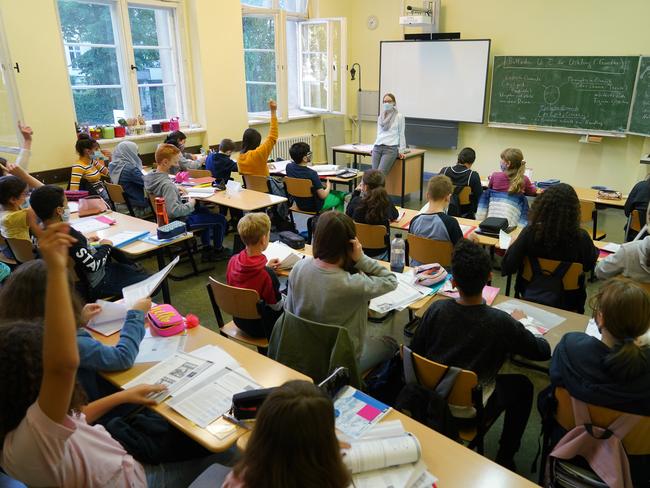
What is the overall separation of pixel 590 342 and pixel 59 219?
9.57 ft

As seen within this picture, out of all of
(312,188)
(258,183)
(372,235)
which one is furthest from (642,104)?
(258,183)

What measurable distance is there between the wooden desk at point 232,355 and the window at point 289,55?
21.1 feet

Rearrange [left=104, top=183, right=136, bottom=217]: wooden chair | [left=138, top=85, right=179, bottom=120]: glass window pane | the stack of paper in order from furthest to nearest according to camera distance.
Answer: [left=138, top=85, right=179, bottom=120]: glass window pane < [left=104, top=183, right=136, bottom=217]: wooden chair < the stack of paper

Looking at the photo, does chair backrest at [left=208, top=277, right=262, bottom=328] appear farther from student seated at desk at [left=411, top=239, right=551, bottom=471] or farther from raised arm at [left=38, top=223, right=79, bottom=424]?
raised arm at [left=38, top=223, right=79, bottom=424]

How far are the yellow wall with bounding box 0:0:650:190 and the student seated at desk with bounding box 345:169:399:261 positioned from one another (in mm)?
3783

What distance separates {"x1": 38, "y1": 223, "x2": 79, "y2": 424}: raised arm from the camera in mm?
1027

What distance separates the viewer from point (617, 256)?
8.98 ft

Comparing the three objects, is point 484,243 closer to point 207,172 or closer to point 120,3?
point 207,172

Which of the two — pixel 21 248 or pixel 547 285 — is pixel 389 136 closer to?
pixel 547 285

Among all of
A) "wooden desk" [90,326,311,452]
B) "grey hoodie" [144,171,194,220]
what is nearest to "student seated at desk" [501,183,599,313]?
"wooden desk" [90,326,311,452]

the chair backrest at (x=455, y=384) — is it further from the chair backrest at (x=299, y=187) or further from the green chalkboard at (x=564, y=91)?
the green chalkboard at (x=564, y=91)

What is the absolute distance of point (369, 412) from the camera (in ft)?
5.35

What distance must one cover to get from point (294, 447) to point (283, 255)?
2151 mm

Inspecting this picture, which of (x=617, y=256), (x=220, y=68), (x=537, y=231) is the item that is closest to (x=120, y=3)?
(x=220, y=68)
